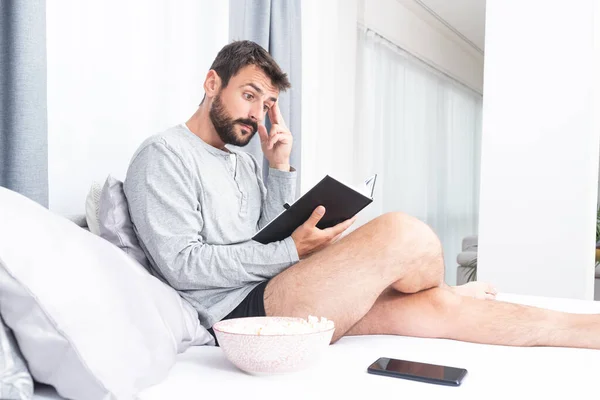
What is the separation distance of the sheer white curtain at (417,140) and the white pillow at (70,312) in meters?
3.43

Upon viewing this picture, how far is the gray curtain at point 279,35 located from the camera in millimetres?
2932

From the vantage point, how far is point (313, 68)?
403 cm

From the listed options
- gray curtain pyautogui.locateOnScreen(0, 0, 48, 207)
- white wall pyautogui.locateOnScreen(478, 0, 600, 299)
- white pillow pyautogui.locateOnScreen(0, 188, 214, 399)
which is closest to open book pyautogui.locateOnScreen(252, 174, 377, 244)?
white pillow pyautogui.locateOnScreen(0, 188, 214, 399)

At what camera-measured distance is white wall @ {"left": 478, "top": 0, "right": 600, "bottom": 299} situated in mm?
3291

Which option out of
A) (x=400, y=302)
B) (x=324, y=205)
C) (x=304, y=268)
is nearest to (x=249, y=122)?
(x=324, y=205)

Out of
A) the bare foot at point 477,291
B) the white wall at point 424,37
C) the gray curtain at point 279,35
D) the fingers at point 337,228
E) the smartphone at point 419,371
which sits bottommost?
the smartphone at point 419,371

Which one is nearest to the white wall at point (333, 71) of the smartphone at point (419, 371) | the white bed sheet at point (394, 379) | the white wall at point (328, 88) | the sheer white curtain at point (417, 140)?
the white wall at point (328, 88)

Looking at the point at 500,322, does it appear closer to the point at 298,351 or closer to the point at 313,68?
the point at 298,351

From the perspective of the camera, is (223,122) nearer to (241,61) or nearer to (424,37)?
(241,61)

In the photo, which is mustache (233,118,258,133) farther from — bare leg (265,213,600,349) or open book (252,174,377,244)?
bare leg (265,213,600,349)

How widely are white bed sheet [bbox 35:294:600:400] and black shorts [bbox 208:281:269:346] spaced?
0.43ft

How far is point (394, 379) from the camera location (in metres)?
1.27

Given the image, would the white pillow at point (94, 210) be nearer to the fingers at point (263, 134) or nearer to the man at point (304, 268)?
the man at point (304, 268)

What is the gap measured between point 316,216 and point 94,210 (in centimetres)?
64
